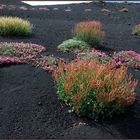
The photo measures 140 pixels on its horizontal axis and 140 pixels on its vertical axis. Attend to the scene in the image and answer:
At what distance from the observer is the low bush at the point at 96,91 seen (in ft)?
25.0

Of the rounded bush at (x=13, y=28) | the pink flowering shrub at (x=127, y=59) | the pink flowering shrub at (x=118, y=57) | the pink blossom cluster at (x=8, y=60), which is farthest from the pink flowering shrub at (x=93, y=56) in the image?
the rounded bush at (x=13, y=28)

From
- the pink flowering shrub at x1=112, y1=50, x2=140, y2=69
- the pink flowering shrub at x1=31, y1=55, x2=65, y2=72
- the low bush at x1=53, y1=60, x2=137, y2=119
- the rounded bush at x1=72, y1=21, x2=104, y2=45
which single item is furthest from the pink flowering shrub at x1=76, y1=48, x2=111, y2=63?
the low bush at x1=53, y1=60, x2=137, y2=119

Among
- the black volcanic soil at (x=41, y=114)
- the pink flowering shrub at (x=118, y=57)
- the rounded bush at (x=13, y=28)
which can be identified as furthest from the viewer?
the rounded bush at (x=13, y=28)

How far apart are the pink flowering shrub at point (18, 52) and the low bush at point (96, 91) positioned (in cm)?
249

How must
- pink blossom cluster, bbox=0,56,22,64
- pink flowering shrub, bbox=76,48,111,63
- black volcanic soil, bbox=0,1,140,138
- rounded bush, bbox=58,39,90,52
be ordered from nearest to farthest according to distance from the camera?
black volcanic soil, bbox=0,1,140,138 → pink blossom cluster, bbox=0,56,22,64 → pink flowering shrub, bbox=76,48,111,63 → rounded bush, bbox=58,39,90,52

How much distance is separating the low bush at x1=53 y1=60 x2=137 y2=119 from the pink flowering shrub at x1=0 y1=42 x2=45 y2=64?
2.49 metres

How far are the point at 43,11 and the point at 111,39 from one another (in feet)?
26.8

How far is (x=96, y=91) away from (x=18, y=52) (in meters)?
3.68

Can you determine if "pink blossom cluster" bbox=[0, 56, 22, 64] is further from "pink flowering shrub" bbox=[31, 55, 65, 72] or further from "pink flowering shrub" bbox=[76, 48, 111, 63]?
"pink flowering shrub" bbox=[76, 48, 111, 63]

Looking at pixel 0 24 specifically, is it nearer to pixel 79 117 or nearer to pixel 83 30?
pixel 83 30

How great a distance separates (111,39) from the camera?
49.9 ft

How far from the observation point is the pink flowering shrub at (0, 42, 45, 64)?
1032 cm

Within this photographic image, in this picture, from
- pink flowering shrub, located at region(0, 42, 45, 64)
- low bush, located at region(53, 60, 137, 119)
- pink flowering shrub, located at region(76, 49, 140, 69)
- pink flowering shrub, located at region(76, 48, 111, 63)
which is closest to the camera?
low bush, located at region(53, 60, 137, 119)

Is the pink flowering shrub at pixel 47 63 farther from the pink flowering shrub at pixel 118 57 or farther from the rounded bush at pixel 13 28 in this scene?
the rounded bush at pixel 13 28
